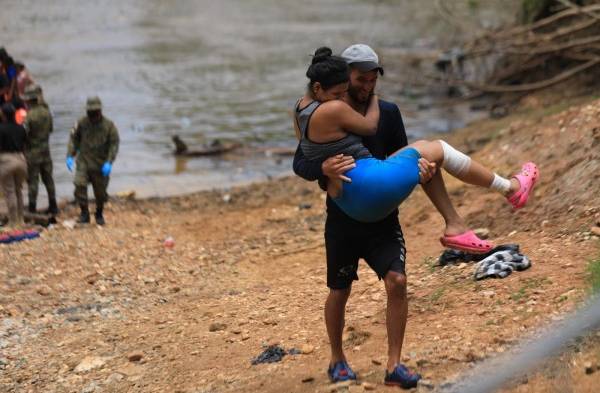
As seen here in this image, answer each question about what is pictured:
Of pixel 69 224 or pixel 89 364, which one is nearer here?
pixel 89 364

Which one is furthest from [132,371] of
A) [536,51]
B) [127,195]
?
[536,51]

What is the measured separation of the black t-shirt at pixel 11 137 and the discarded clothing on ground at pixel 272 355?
5.16m

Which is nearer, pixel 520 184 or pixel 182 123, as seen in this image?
pixel 520 184

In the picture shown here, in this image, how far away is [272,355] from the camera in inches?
213

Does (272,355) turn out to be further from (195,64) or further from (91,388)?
(195,64)

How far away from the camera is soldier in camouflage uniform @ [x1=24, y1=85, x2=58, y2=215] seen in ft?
32.8

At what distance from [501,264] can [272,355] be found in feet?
5.06

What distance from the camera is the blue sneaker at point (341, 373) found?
4.55 meters

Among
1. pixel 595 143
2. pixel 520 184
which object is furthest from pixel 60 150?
pixel 520 184

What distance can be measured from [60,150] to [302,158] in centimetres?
1074

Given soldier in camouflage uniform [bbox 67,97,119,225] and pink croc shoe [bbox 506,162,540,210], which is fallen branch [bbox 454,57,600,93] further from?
pink croc shoe [bbox 506,162,540,210]

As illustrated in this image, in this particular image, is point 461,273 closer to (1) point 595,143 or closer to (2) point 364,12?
(1) point 595,143

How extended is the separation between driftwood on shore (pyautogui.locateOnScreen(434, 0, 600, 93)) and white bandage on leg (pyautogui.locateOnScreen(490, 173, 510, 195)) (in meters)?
7.78

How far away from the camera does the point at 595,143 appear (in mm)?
7668
